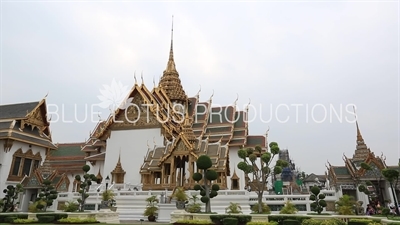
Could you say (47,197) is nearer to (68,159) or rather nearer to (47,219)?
(47,219)

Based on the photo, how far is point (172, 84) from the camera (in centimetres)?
2738

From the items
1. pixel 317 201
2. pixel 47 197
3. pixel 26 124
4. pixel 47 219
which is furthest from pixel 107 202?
pixel 26 124

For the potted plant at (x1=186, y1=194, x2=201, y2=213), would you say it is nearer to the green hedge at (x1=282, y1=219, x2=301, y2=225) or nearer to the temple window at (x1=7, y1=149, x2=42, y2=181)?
the green hedge at (x1=282, y1=219, x2=301, y2=225)

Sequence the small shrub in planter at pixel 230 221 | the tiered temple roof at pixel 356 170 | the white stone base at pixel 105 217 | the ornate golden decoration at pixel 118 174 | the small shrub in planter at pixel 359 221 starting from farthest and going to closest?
the ornate golden decoration at pixel 118 174
the tiered temple roof at pixel 356 170
the white stone base at pixel 105 217
the small shrub in planter at pixel 230 221
the small shrub in planter at pixel 359 221

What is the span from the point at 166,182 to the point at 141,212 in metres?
2.31

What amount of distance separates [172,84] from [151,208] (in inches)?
670

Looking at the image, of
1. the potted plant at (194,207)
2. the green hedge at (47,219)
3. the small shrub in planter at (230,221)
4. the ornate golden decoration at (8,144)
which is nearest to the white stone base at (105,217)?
the green hedge at (47,219)

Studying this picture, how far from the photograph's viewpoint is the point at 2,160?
17.7 m

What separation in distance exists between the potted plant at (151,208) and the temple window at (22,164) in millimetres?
11039

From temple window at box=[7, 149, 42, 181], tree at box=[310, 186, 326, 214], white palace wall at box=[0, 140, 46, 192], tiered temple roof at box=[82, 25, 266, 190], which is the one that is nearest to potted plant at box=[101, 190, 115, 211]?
tiered temple roof at box=[82, 25, 266, 190]

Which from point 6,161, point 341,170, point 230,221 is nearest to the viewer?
point 230,221

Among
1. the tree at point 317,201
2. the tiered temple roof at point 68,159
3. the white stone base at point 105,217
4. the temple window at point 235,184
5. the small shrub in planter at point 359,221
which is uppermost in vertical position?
the tiered temple roof at point 68,159

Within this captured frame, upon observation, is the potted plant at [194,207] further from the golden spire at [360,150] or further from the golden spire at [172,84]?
the golden spire at [172,84]

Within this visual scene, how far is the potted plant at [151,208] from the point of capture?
11516 mm
